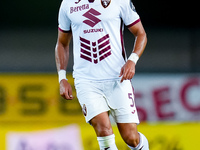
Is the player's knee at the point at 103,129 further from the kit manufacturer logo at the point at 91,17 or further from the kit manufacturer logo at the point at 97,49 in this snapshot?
the kit manufacturer logo at the point at 91,17

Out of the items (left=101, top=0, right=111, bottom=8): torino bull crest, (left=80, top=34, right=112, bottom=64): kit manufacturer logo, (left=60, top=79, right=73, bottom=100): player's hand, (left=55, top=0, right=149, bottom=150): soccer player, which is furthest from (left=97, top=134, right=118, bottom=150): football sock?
(left=101, top=0, right=111, bottom=8): torino bull crest

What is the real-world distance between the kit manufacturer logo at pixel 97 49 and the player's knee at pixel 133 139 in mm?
619

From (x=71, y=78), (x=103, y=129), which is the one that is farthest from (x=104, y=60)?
(x=71, y=78)

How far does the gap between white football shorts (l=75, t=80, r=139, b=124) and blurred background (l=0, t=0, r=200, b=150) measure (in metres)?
1.76

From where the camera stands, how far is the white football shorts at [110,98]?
3.81 meters

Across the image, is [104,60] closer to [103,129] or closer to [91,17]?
[91,17]

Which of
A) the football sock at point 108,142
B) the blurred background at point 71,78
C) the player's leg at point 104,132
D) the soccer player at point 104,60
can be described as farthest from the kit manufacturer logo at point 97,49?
the blurred background at point 71,78

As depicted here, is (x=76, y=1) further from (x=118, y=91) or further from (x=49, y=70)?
(x=49, y=70)

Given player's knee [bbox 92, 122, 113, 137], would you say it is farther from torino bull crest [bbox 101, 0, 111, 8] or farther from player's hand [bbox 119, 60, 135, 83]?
torino bull crest [bbox 101, 0, 111, 8]

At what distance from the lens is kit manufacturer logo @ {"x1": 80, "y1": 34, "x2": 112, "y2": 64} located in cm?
382

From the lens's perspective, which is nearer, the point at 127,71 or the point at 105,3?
the point at 127,71

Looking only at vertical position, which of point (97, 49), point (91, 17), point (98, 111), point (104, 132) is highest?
point (91, 17)

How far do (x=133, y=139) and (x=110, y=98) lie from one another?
36 cm

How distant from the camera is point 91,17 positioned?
3.84m
